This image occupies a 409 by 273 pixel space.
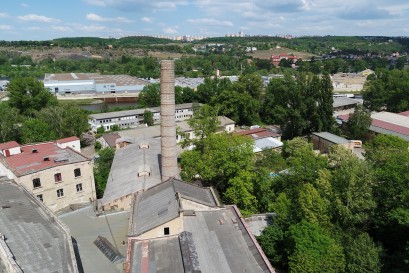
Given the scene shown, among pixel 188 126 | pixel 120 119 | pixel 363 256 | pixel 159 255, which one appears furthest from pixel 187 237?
pixel 120 119

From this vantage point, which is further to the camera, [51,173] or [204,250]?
[51,173]

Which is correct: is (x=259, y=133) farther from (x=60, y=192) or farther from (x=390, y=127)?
(x=60, y=192)

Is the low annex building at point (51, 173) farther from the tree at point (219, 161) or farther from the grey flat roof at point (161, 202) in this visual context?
the tree at point (219, 161)

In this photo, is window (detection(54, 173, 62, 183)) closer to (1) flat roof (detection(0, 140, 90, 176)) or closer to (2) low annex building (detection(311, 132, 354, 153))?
(1) flat roof (detection(0, 140, 90, 176))

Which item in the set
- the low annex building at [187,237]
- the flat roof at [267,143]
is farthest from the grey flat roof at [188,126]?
the low annex building at [187,237]

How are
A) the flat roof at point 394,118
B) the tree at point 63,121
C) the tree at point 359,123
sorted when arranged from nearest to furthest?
1. the tree at point 63,121
2. the tree at point 359,123
3. the flat roof at point 394,118

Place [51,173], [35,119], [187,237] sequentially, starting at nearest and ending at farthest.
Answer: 1. [187,237]
2. [51,173]
3. [35,119]
